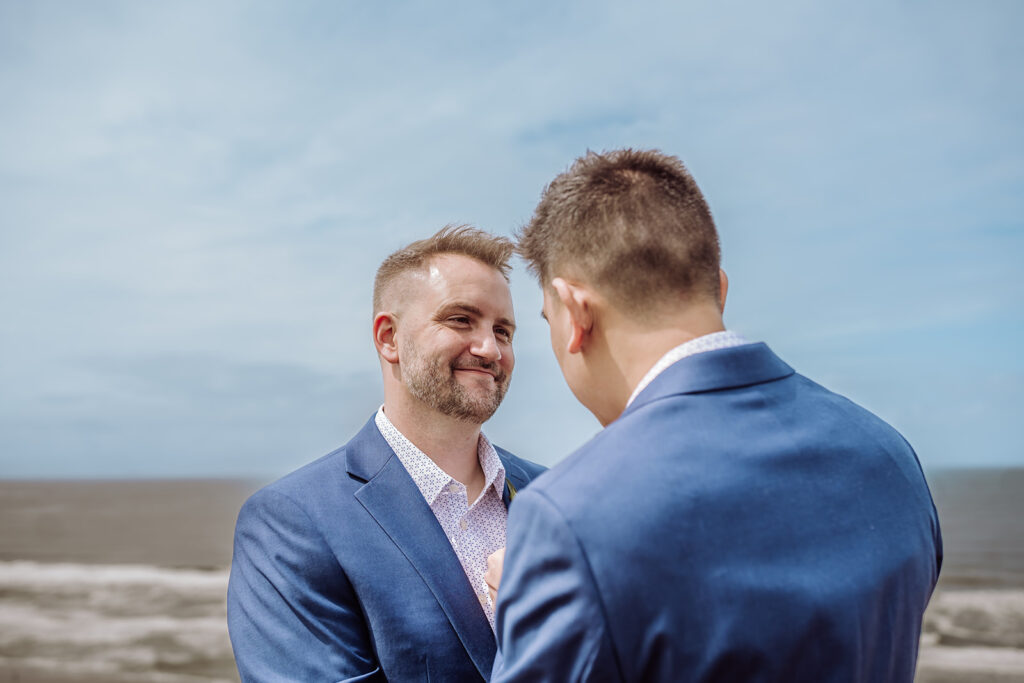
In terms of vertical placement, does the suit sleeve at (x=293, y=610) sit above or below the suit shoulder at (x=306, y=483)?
below

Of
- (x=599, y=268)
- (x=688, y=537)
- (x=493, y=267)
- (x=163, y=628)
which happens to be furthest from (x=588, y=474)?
(x=163, y=628)

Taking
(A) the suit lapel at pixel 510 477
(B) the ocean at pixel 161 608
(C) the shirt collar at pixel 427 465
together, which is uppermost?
(C) the shirt collar at pixel 427 465

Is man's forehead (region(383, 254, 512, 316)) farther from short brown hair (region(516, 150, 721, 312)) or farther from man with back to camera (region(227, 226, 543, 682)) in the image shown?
short brown hair (region(516, 150, 721, 312))

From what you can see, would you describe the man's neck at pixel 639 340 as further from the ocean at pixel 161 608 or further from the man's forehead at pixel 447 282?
the ocean at pixel 161 608

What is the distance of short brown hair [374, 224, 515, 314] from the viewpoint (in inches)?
139

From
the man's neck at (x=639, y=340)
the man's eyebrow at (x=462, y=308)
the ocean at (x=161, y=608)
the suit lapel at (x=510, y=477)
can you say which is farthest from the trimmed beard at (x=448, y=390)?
the ocean at (x=161, y=608)

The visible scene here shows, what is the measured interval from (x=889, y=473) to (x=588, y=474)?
665mm

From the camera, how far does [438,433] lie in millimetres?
3398

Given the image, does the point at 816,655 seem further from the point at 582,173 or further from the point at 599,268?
the point at 582,173

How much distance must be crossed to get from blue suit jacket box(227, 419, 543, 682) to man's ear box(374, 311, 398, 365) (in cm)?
68

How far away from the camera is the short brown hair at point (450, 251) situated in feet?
11.6

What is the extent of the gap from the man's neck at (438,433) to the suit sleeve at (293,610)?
65 cm

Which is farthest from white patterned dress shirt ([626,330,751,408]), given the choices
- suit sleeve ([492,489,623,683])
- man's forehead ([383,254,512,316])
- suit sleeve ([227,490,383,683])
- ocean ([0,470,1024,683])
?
ocean ([0,470,1024,683])

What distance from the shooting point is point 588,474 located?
1504 mm
